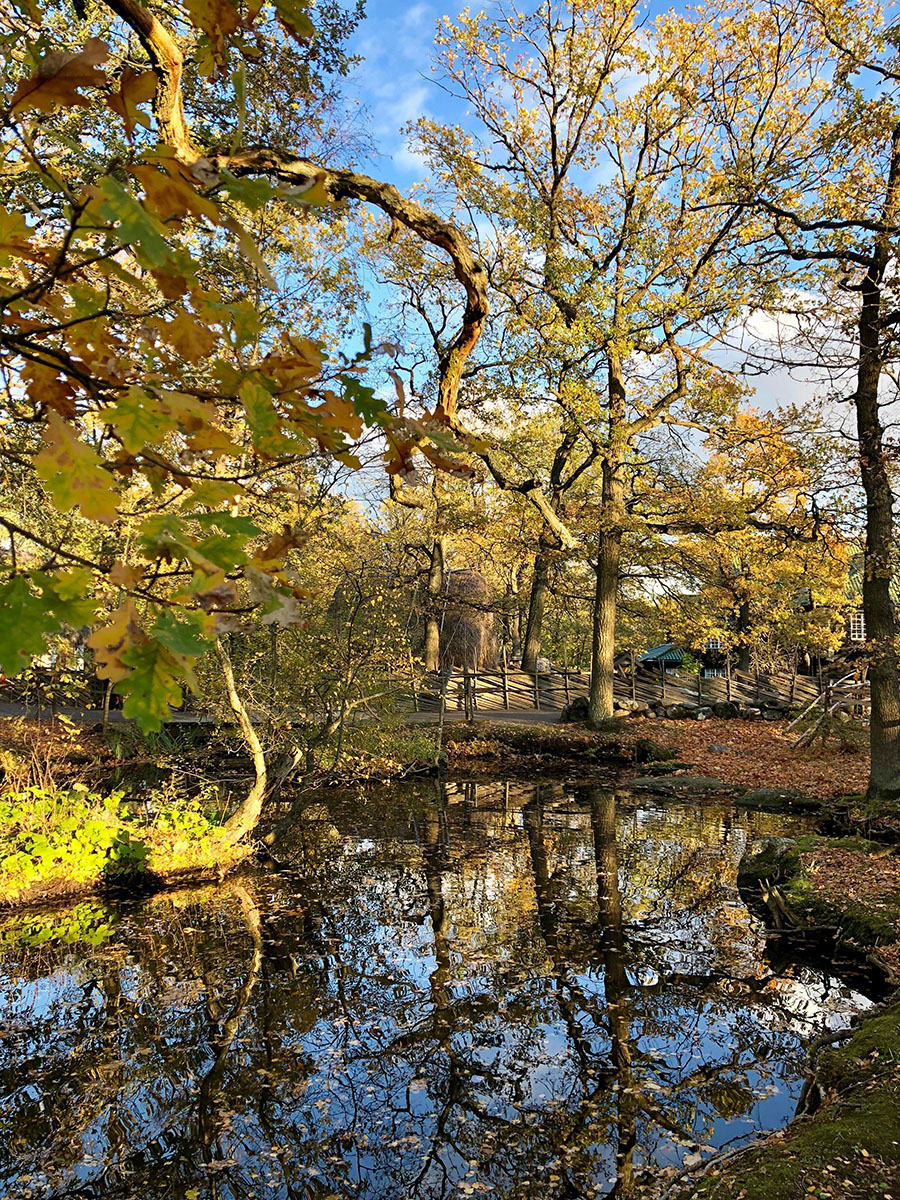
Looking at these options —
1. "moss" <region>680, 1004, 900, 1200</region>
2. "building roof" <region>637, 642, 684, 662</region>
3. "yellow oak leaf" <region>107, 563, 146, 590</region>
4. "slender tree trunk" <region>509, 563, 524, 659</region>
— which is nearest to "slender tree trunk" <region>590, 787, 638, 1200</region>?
"moss" <region>680, 1004, 900, 1200</region>

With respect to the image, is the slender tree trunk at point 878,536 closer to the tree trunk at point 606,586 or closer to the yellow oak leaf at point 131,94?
the tree trunk at point 606,586

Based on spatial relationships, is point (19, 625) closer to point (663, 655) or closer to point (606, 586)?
point (606, 586)

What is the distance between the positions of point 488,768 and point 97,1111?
13.0 meters

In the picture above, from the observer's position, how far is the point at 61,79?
107cm

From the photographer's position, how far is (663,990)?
6020 mm

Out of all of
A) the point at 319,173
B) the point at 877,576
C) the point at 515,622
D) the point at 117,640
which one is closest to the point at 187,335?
the point at 117,640

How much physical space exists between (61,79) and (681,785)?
15111 millimetres

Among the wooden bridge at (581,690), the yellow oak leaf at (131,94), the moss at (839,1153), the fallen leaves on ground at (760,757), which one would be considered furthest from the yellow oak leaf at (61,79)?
the wooden bridge at (581,690)

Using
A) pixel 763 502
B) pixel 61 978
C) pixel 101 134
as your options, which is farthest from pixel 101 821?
pixel 763 502

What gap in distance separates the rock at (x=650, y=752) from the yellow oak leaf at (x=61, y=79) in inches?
681

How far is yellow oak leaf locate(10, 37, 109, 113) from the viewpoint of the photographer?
1.04 m

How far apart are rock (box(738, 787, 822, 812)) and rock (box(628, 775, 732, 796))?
0.96m

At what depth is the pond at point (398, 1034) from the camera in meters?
4.07

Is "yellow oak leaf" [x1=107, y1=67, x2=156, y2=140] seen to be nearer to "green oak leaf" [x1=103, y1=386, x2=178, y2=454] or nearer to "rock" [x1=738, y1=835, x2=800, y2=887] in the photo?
"green oak leaf" [x1=103, y1=386, x2=178, y2=454]
